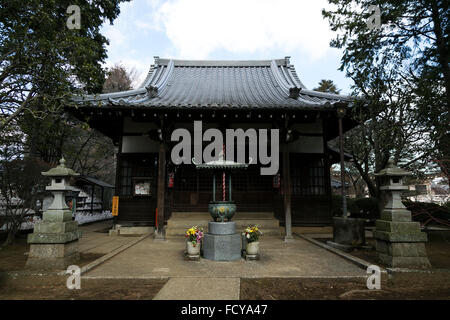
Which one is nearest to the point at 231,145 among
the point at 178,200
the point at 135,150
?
the point at 178,200

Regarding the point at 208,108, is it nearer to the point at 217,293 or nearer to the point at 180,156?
the point at 180,156

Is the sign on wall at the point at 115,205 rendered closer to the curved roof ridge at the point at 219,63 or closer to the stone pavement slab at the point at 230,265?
the stone pavement slab at the point at 230,265

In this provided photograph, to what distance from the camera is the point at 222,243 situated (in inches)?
235

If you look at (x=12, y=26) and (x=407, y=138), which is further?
(x=407, y=138)

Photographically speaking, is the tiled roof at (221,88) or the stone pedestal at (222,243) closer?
the stone pedestal at (222,243)

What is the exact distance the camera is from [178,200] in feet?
35.0

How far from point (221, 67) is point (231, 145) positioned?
6918 mm

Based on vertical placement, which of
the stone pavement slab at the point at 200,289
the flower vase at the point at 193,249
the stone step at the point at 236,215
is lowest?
the stone pavement slab at the point at 200,289

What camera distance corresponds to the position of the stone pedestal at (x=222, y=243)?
234 inches

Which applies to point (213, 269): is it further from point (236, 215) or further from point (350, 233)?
point (236, 215)
